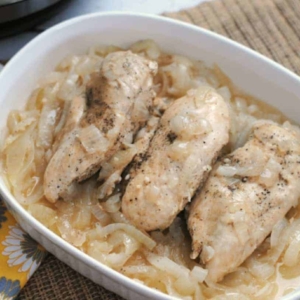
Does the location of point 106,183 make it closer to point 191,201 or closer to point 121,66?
point 191,201

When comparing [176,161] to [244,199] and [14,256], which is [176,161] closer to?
[244,199]

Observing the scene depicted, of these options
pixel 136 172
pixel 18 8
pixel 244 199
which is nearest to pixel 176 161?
pixel 136 172

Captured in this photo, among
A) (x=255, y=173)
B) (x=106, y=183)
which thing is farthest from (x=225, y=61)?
(x=106, y=183)

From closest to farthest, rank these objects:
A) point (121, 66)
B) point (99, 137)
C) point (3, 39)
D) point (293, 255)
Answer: point (293, 255), point (99, 137), point (121, 66), point (3, 39)

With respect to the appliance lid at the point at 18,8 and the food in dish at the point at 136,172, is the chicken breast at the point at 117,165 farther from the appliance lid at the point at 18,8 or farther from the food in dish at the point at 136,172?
the appliance lid at the point at 18,8

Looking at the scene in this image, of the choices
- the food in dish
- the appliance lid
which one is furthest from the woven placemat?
the appliance lid

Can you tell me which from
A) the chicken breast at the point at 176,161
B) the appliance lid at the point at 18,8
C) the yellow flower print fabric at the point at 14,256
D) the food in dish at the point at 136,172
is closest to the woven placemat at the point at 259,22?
the food in dish at the point at 136,172

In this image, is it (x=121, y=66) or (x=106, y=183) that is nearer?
(x=106, y=183)

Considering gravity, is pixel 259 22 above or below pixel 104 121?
below
